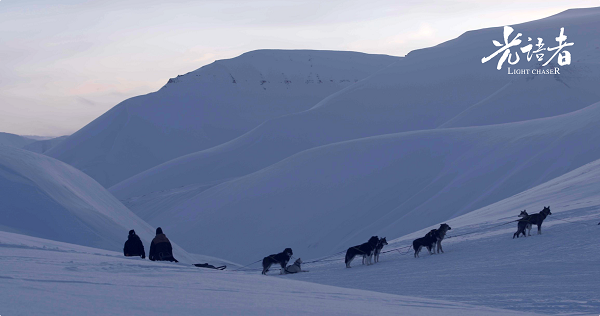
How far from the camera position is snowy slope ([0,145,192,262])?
15.0m

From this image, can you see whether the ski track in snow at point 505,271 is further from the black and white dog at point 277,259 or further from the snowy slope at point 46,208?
the snowy slope at point 46,208

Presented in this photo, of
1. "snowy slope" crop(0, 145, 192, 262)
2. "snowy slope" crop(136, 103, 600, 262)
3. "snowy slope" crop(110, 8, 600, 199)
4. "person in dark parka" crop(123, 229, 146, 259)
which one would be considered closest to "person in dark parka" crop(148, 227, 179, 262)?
"person in dark parka" crop(123, 229, 146, 259)

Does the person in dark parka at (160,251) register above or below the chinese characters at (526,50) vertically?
below

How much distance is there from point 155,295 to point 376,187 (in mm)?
27067

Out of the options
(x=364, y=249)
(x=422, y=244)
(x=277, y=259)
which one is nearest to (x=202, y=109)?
(x=277, y=259)

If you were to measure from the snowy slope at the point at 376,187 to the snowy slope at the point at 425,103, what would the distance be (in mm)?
16712

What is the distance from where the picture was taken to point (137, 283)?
5836 millimetres

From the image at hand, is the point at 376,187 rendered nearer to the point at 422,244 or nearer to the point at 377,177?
the point at 377,177

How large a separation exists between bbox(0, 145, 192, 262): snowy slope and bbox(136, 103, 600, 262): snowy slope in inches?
450

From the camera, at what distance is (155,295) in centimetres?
509

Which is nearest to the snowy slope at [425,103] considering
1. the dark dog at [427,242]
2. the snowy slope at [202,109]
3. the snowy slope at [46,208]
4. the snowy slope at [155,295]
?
the snowy slope at [202,109]

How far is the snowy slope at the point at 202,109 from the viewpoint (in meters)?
90.4

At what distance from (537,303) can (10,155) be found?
15.8 meters

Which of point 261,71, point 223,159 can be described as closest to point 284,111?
point 261,71
